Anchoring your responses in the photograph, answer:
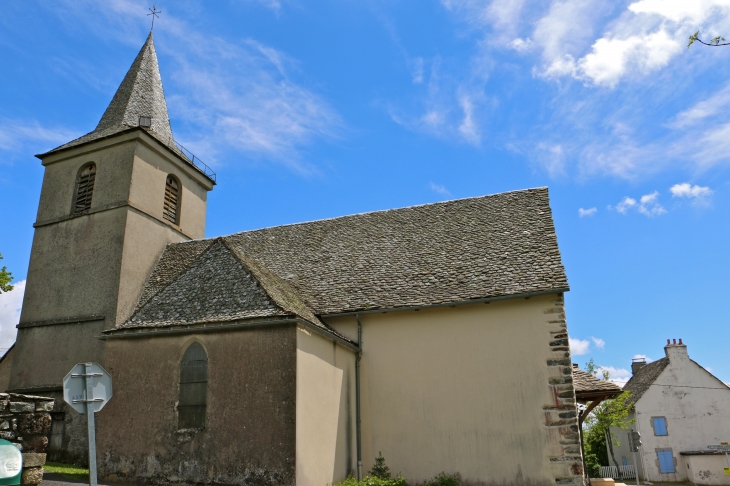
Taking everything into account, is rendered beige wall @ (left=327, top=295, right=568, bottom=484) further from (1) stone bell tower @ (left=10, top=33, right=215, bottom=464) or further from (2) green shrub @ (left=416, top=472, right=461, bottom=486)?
(1) stone bell tower @ (left=10, top=33, right=215, bottom=464)

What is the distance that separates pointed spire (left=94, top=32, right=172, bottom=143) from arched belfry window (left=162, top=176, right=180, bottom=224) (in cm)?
149

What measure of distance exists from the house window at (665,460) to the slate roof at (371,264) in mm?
22008

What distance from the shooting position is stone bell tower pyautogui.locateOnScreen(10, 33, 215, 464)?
15.7 meters

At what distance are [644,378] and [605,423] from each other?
337 inches

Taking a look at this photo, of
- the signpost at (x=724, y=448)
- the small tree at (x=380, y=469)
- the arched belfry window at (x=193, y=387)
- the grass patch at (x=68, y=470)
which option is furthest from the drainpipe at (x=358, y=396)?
the signpost at (x=724, y=448)

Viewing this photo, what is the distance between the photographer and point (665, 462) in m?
30.6

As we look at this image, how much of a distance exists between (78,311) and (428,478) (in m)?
10.8

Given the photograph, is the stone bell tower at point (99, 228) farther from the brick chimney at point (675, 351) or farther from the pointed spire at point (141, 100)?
the brick chimney at point (675, 351)

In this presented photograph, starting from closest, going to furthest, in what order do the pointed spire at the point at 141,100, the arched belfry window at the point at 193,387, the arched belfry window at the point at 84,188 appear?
the arched belfry window at the point at 193,387 < the arched belfry window at the point at 84,188 < the pointed spire at the point at 141,100

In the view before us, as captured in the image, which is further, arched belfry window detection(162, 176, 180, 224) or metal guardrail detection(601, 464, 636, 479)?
metal guardrail detection(601, 464, 636, 479)

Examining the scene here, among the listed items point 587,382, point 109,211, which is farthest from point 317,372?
point 109,211

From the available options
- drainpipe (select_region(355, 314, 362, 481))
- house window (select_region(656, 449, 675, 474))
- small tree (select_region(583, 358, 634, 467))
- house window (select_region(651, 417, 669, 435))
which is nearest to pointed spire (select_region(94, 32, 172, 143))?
drainpipe (select_region(355, 314, 362, 481))

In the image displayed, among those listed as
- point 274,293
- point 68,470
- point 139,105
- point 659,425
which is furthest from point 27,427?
point 659,425

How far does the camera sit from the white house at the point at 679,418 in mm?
30391
